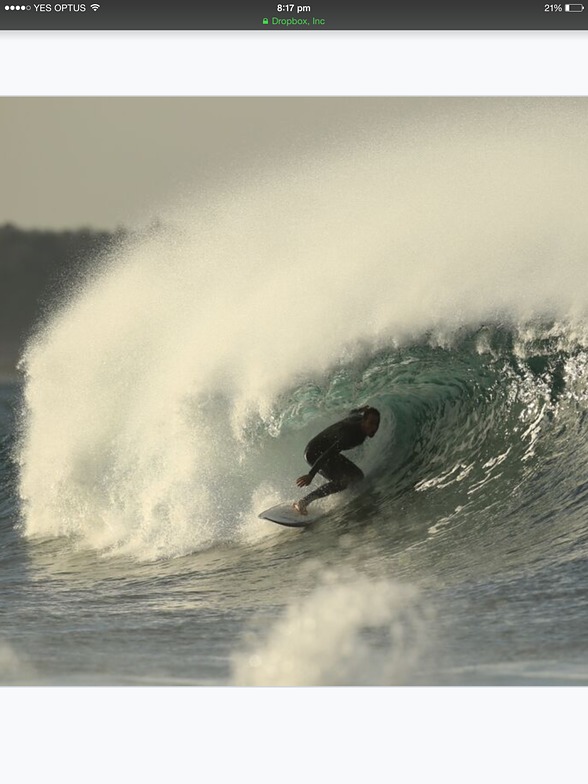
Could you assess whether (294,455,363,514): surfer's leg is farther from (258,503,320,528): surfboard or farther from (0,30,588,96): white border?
(0,30,588,96): white border

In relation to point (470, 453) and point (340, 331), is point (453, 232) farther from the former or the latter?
point (470, 453)

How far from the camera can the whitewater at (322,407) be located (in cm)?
510

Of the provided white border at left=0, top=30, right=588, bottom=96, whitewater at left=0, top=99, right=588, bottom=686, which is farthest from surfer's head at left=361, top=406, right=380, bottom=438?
white border at left=0, top=30, right=588, bottom=96

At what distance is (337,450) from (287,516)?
0.51 m

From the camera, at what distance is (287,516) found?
590cm

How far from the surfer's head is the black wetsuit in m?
0.02

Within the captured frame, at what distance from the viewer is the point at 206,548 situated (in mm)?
5949

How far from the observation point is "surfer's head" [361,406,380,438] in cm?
591

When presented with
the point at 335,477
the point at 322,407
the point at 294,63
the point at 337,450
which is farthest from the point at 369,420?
the point at 294,63

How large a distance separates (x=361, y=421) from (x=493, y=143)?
2201 mm

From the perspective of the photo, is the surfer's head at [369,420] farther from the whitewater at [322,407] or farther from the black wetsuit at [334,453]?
the whitewater at [322,407]

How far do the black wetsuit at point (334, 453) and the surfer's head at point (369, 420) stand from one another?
24 mm

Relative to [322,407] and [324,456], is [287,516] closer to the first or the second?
[324,456]
